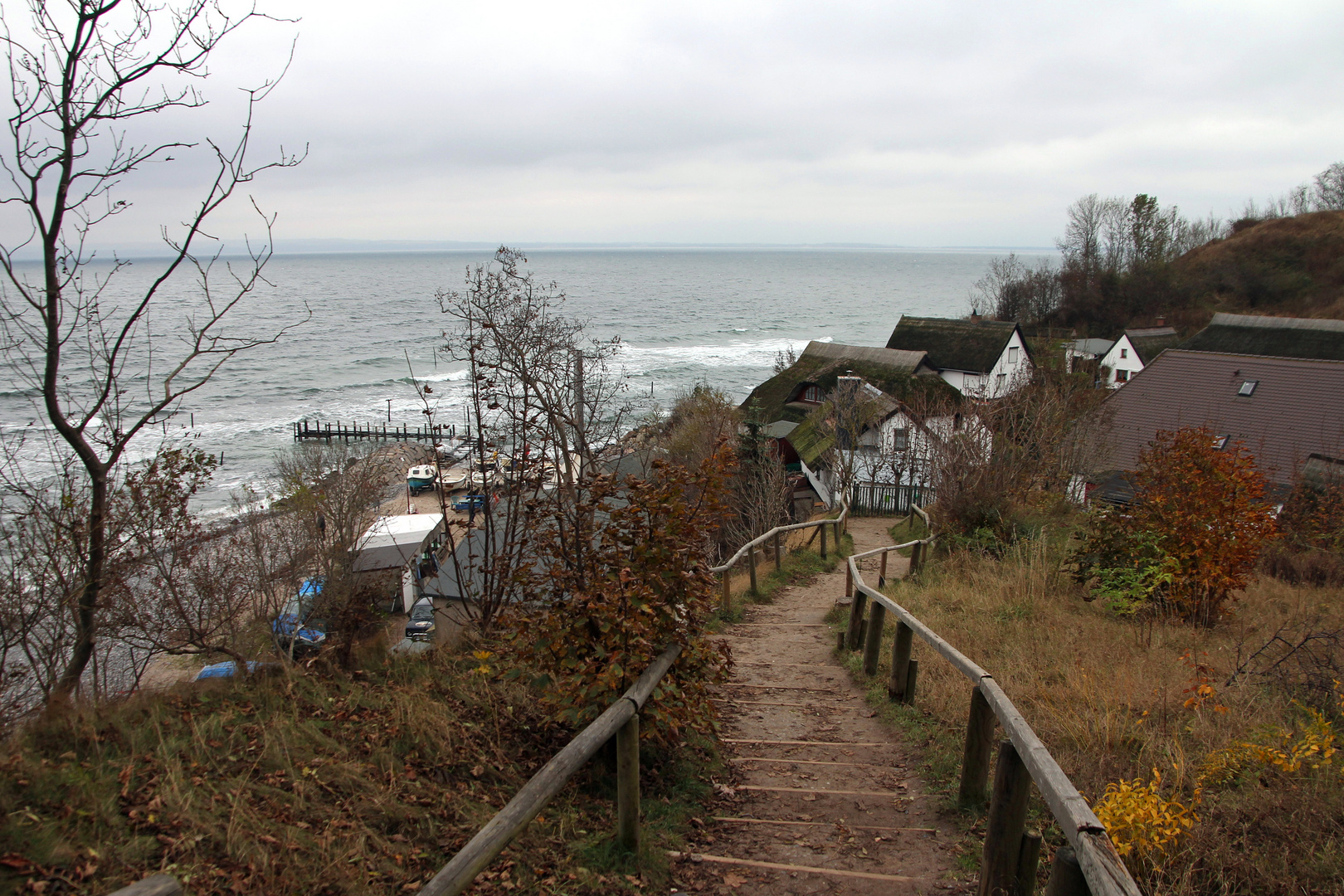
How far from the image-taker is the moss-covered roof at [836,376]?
37.6m

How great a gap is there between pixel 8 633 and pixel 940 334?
52303mm

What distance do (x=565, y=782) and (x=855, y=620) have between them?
573cm

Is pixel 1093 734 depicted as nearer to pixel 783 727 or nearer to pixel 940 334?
pixel 783 727

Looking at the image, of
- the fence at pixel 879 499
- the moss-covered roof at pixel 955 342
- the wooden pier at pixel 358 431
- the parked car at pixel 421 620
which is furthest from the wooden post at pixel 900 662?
the moss-covered roof at pixel 955 342

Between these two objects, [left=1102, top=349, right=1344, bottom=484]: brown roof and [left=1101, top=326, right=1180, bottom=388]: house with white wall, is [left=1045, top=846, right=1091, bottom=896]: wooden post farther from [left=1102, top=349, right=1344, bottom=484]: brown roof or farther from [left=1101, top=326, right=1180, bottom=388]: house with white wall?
[left=1101, top=326, right=1180, bottom=388]: house with white wall

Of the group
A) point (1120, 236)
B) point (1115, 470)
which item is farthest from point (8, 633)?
point (1120, 236)

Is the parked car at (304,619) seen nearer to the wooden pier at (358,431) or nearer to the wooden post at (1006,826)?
the wooden post at (1006,826)

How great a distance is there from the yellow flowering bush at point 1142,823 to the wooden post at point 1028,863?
35 cm

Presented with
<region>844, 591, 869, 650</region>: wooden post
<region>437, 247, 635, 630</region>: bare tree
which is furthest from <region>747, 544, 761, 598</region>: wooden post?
<region>844, 591, 869, 650</region>: wooden post

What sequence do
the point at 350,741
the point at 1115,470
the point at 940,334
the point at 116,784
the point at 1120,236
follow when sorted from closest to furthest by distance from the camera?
the point at 116,784 → the point at 350,741 → the point at 1115,470 → the point at 940,334 → the point at 1120,236

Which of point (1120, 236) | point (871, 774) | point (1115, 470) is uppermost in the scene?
point (1120, 236)

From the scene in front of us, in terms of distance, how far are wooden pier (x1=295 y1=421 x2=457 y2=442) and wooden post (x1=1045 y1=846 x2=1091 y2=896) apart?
151 feet

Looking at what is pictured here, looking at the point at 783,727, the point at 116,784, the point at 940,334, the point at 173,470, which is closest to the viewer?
the point at 116,784

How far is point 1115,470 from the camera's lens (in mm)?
27422
